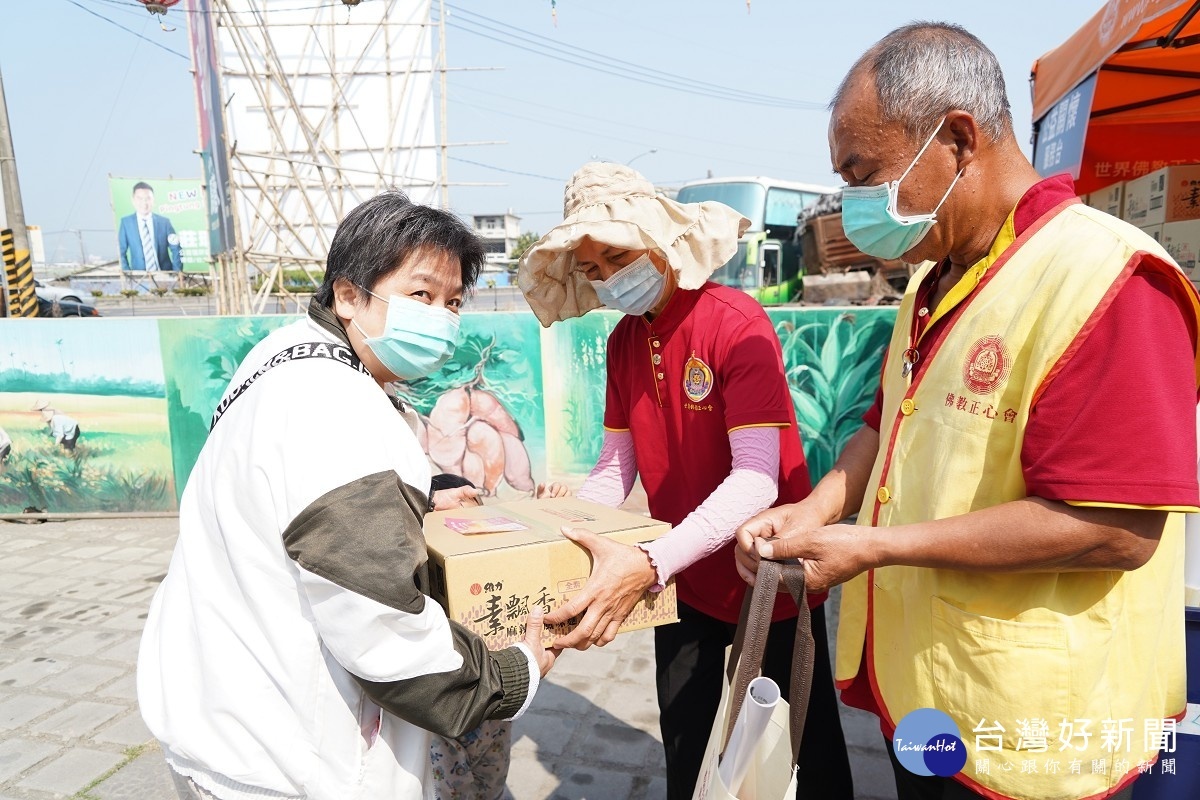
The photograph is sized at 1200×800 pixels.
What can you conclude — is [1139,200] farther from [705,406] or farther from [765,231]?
[765,231]

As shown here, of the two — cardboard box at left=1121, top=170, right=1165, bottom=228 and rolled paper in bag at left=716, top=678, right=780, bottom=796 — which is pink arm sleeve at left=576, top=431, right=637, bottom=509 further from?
cardboard box at left=1121, top=170, right=1165, bottom=228

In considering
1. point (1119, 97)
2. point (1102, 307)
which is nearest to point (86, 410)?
point (1102, 307)

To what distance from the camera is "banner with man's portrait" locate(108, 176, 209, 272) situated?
32.5 meters

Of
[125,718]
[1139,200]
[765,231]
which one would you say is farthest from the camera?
[765,231]

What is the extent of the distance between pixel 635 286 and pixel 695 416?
41cm

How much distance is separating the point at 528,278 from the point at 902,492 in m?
1.32

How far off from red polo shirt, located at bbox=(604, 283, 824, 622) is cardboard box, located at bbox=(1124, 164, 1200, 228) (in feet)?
11.1

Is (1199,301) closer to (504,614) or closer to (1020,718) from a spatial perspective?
(1020,718)

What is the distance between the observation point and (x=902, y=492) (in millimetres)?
1473

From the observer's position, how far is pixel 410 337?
1.63 metres

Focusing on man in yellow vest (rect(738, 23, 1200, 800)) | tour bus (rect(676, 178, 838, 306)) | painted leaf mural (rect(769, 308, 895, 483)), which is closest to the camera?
man in yellow vest (rect(738, 23, 1200, 800))

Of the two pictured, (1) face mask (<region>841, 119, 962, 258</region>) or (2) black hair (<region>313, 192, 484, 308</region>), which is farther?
(2) black hair (<region>313, 192, 484, 308</region>)

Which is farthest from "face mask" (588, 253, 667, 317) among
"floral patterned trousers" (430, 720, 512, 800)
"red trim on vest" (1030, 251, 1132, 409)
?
"floral patterned trousers" (430, 720, 512, 800)

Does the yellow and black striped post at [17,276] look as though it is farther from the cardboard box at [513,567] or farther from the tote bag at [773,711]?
the tote bag at [773,711]
